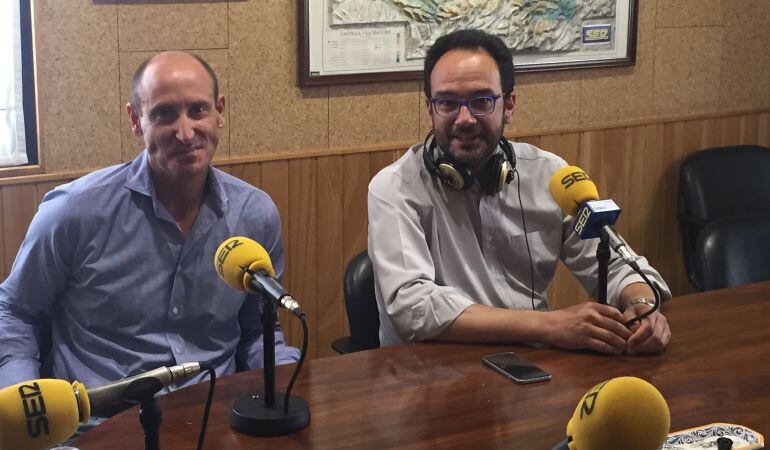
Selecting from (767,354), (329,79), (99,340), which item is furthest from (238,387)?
(329,79)

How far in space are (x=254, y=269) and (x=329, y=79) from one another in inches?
83.5

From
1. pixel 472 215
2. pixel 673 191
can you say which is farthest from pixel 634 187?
pixel 472 215

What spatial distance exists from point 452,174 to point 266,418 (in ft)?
3.36

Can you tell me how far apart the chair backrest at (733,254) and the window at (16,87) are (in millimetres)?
2111

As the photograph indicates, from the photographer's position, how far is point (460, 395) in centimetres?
211

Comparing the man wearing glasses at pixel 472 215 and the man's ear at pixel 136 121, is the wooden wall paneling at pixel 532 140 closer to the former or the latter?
the man wearing glasses at pixel 472 215

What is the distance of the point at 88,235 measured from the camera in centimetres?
255

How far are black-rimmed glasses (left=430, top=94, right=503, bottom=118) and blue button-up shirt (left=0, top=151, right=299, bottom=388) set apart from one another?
24.5 inches

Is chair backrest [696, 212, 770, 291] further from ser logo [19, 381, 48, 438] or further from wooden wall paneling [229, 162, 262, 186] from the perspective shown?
ser logo [19, 381, 48, 438]

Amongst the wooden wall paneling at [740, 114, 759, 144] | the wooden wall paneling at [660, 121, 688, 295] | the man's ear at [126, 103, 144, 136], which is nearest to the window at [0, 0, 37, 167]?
the man's ear at [126, 103, 144, 136]

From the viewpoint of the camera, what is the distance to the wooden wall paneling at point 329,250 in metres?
4.01

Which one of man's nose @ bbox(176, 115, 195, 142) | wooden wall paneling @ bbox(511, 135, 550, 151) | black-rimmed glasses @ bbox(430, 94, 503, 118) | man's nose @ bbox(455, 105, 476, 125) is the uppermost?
black-rimmed glasses @ bbox(430, 94, 503, 118)

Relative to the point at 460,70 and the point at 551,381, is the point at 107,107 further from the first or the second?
the point at 551,381

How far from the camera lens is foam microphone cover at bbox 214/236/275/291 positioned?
1879mm
